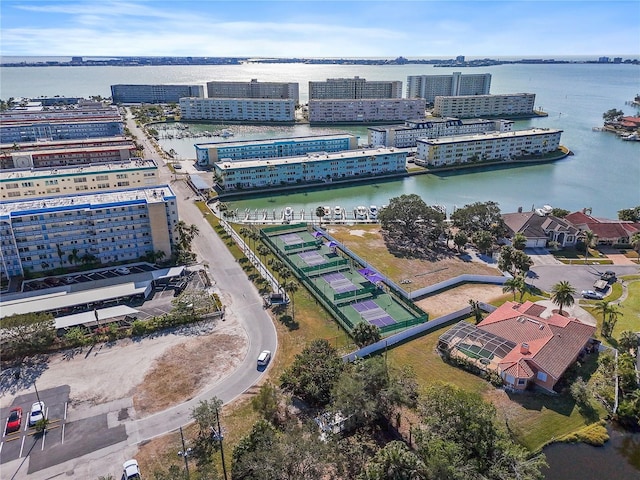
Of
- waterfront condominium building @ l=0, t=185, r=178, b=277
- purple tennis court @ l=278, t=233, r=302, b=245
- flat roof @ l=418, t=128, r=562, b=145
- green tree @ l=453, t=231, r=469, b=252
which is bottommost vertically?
purple tennis court @ l=278, t=233, r=302, b=245

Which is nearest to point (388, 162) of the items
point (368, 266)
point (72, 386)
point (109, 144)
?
point (368, 266)

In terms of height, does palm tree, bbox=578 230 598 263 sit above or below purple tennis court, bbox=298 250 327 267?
above

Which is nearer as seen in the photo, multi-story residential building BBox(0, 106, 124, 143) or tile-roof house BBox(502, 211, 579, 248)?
tile-roof house BBox(502, 211, 579, 248)

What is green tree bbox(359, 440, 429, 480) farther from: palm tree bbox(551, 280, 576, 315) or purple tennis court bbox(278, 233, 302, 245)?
purple tennis court bbox(278, 233, 302, 245)

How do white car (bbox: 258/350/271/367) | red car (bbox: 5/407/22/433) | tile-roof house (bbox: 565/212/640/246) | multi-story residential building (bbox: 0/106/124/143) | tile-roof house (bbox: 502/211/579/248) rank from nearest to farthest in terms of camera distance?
red car (bbox: 5/407/22/433) → white car (bbox: 258/350/271/367) → tile-roof house (bbox: 502/211/579/248) → tile-roof house (bbox: 565/212/640/246) → multi-story residential building (bbox: 0/106/124/143)

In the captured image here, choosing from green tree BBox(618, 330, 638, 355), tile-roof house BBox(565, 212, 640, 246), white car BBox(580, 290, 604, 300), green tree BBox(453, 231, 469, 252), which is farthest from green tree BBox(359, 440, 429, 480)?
tile-roof house BBox(565, 212, 640, 246)

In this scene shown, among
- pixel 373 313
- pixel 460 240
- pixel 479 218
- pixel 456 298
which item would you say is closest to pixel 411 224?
pixel 460 240

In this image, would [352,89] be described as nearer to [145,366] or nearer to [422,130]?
[422,130]

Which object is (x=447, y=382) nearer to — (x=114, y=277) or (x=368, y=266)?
(x=368, y=266)
